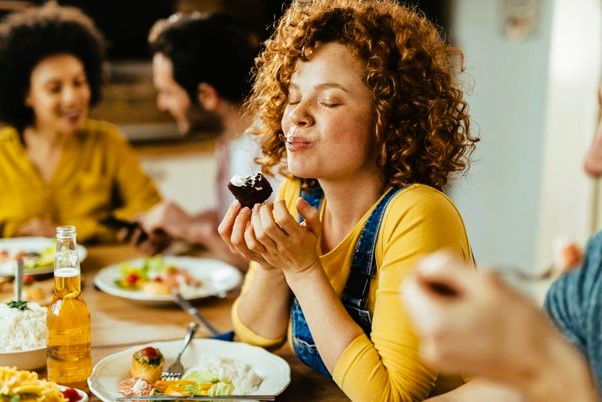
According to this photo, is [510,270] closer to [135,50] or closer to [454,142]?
[135,50]

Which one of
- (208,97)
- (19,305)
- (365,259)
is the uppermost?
(208,97)

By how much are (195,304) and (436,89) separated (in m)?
0.81

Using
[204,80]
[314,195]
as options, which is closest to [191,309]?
[314,195]

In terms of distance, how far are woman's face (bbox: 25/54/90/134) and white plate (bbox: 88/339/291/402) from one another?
1.32 meters

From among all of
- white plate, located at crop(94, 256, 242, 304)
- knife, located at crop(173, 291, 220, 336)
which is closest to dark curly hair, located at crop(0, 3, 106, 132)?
white plate, located at crop(94, 256, 242, 304)

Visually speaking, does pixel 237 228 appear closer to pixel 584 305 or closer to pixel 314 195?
pixel 314 195

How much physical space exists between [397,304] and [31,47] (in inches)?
72.5

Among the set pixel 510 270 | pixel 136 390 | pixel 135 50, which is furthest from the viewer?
pixel 135 50

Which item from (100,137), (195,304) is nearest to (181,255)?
(195,304)

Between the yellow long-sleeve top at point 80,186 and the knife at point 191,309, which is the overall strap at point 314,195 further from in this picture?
the yellow long-sleeve top at point 80,186

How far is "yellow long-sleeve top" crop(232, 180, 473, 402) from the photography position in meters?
1.33

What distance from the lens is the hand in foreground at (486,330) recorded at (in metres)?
0.76

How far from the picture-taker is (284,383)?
141cm

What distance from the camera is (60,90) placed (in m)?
2.67
